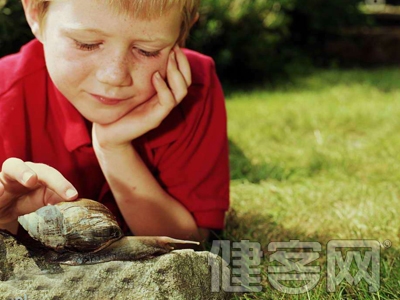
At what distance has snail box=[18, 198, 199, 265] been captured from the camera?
1.71 metres

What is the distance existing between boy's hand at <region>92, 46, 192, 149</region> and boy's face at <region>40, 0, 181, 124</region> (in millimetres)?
35

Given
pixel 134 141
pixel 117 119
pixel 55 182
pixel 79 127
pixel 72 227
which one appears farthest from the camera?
pixel 134 141

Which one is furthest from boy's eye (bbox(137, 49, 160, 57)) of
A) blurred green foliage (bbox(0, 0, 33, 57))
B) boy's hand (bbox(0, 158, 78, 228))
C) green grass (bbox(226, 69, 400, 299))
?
blurred green foliage (bbox(0, 0, 33, 57))

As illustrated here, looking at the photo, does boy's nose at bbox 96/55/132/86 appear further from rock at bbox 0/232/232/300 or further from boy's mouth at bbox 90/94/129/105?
rock at bbox 0/232/232/300

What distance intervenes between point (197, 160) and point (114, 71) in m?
0.70

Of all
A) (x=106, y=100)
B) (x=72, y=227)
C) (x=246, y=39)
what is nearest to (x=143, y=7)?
(x=106, y=100)

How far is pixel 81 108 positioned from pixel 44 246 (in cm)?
67

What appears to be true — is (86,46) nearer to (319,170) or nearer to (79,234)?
(79,234)

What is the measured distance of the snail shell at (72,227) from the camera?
171cm

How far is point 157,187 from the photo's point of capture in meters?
2.51

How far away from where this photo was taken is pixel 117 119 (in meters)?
2.34

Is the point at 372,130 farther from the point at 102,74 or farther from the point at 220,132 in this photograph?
the point at 102,74

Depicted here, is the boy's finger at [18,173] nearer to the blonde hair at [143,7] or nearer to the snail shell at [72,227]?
the snail shell at [72,227]

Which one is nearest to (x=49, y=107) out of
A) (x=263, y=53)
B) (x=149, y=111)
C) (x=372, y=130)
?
(x=149, y=111)
